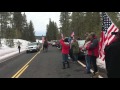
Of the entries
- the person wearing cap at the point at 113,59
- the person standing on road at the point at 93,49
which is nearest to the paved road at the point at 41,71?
the person standing on road at the point at 93,49

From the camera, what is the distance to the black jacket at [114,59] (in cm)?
491

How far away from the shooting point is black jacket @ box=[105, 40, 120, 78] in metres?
4.91

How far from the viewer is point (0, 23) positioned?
111 meters

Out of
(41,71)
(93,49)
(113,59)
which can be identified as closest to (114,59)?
(113,59)

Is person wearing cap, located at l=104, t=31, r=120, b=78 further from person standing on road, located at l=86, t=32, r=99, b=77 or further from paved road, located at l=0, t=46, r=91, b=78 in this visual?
person standing on road, located at l=86, t=32, r=99, b=77

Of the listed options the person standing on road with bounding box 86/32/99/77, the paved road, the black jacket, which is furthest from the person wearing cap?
the person standing on road with bounding box 86/32/99/77

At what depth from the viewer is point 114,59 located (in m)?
4.93

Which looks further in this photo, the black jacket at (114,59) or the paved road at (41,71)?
the paved road at (41,71)

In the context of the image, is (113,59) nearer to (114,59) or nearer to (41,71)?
(114,59)

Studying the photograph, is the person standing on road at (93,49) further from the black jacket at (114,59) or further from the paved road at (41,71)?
the black jacket at (114,59)
